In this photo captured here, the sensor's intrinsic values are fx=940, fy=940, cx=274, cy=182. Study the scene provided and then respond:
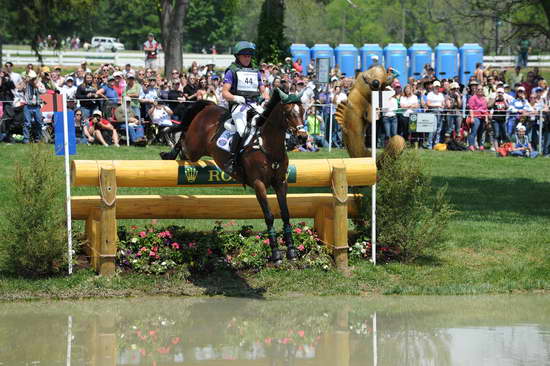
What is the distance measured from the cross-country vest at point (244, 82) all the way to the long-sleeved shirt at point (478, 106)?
16.2 meters

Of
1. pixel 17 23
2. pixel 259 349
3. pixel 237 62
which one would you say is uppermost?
pixel 17 23

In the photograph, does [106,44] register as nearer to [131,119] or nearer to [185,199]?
[131,119]

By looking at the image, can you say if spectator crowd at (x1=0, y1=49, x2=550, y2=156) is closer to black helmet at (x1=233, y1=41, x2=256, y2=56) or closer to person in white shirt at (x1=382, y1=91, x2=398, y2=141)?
person in white shirt at (x1=382, y1=91, x2=398, y2=141)

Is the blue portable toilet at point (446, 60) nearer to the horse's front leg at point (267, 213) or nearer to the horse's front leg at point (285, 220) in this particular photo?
the horse's front leg at point (285, 220)

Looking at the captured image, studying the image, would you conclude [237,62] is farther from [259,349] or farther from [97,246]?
[259,349]

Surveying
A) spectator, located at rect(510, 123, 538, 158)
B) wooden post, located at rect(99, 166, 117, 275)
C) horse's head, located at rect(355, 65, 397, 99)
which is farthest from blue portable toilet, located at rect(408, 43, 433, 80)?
wooden post, located at rect(99, 166, 117, 275)

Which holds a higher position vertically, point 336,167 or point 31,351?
point 336,167

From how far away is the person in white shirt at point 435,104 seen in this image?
89.9 feet

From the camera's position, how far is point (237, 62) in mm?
12555

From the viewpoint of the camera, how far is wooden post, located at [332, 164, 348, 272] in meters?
12.7

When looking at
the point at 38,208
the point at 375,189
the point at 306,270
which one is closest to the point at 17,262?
the point at 38,208

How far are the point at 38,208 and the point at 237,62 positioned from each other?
10.6 ft

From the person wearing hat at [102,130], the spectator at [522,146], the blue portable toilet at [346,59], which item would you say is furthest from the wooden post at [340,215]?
the blue portable toilet at [346,59]

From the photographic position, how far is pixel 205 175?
501 inches
